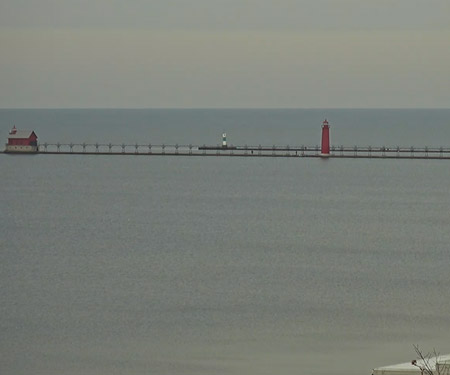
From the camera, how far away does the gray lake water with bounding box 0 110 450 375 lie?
2917 cm

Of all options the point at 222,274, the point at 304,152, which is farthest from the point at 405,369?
the point at 304,152

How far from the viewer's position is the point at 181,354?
95.0 feet

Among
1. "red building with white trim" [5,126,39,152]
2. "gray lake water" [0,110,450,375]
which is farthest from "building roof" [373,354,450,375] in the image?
"red building with white trim" [5,126,39,152]

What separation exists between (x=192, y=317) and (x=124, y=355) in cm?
377

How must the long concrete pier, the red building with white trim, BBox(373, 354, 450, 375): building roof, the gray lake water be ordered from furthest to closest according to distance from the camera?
the red building with white trim < the long concrete pier < the gray lake water < BBox(373, 354, 450, 375): building roof

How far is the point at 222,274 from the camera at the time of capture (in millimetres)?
38438

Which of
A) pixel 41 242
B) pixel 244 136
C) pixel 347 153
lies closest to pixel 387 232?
pixel 41 242

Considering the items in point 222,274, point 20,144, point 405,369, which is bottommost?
point 405,369

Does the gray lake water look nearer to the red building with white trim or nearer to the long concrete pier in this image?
the long concrete pier

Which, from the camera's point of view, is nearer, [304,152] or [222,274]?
[222,274]

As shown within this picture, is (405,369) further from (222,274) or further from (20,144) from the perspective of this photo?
(20,144)

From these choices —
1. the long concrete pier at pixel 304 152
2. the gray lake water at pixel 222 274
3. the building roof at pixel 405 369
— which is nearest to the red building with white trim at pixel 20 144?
the long concrete pier at pixel 304 152

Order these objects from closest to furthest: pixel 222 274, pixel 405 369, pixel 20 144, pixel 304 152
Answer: pixel 405 369, pixel 222 274, pixel 20 144, pixel 304 152

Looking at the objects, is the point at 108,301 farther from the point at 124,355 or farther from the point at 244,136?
the point at 244,136
